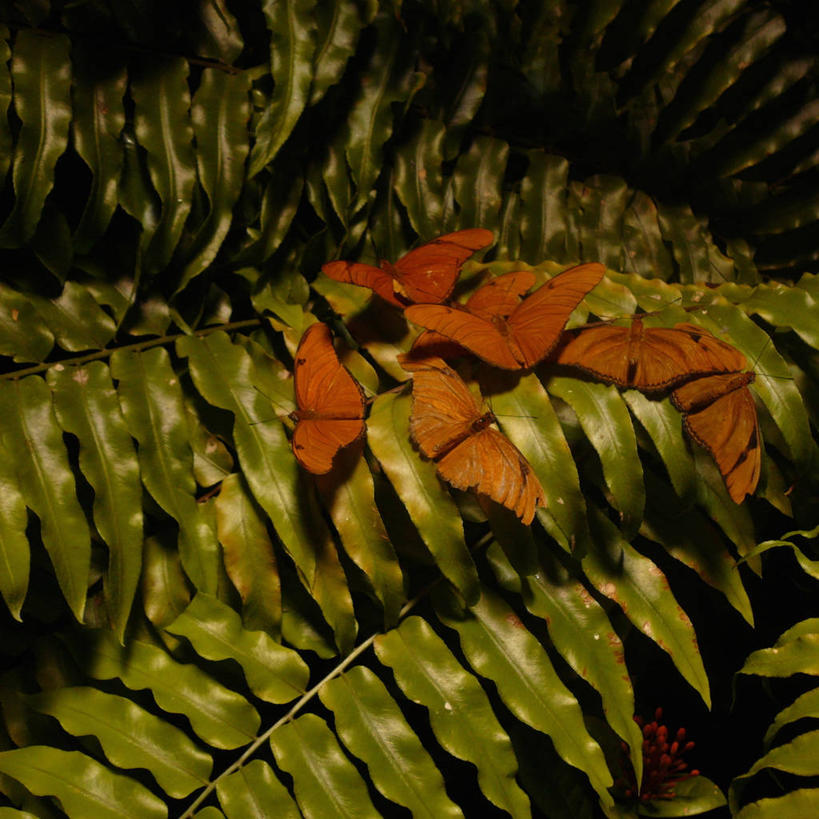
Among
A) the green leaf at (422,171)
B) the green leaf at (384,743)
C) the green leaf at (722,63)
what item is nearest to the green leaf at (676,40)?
Answer: the green leaf at (722,63)

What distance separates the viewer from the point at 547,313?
1.16 meters

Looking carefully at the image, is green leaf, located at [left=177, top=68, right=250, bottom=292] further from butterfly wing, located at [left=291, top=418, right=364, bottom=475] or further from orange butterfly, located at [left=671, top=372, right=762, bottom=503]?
orange butterfly, located at [left=671, top=372, right=762, bottom=503]

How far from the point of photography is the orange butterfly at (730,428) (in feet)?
3.76

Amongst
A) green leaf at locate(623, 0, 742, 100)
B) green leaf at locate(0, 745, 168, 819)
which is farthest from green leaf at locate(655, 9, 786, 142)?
green leaf at locate(0, 745, 168, 819)


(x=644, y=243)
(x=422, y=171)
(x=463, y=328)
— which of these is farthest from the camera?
(x=644, y=243)

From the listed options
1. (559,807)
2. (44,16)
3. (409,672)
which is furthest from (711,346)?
(44,16)

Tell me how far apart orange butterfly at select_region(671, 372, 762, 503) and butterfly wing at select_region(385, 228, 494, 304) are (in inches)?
17.6

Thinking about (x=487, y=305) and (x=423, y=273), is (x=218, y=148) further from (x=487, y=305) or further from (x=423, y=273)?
(x=487, y=305)

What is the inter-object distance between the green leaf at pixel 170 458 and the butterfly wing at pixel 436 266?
446 mm

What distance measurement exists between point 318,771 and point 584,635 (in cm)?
49

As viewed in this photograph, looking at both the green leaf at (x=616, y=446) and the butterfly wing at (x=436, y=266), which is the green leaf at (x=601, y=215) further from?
the green leaf at (x=616, y=446)

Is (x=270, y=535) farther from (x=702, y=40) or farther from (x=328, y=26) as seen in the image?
(x=702, y=40)

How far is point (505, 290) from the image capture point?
1.30m

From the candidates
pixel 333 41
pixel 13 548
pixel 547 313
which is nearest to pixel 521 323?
pixel 547 313
